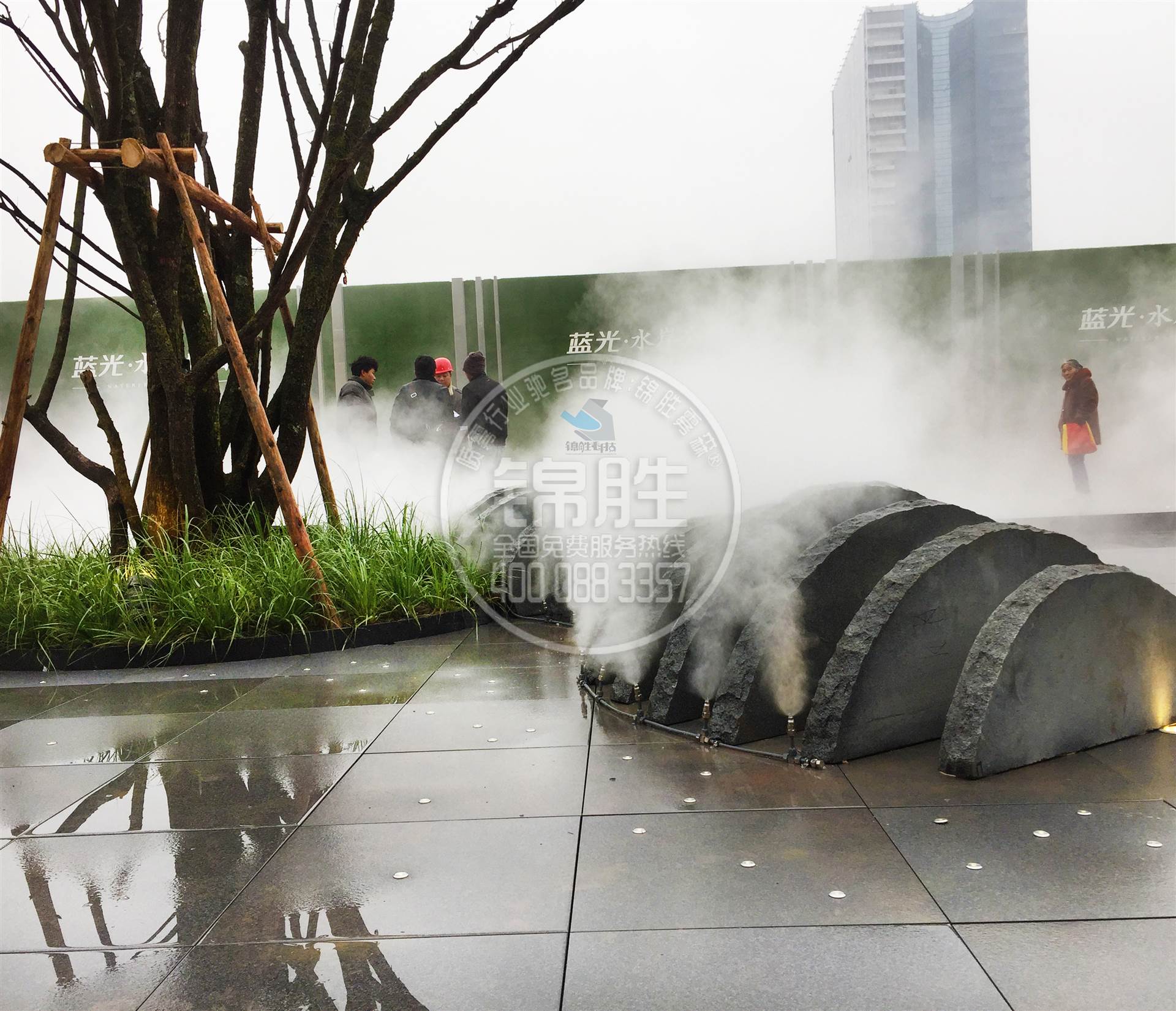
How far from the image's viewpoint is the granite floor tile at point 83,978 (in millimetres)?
1837

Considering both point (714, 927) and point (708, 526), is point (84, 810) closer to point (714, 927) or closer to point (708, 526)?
point (714, 927)

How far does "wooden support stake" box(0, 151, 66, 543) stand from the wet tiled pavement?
2301mm

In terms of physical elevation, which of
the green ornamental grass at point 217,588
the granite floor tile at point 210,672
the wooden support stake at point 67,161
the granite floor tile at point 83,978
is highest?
the wooden support stake at point 67,161

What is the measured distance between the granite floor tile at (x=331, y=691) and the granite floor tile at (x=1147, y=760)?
262cm

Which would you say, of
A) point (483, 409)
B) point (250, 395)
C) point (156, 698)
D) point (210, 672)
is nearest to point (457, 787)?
point (156, 698)

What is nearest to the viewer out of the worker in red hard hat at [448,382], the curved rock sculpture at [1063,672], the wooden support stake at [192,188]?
the curved rock sculpture at [1063,672]

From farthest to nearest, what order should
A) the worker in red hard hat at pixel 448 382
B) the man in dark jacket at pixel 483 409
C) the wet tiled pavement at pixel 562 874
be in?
the worker in red hard hat at pixel 448 382
the man in dark jacket at pixel 483 409
the wet tiled pavement at pixel 562 874

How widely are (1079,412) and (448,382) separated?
676cm

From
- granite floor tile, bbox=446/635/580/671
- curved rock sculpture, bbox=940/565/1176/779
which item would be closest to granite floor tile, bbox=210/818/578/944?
curved rock sculpture, bbox=940/565/1176/779

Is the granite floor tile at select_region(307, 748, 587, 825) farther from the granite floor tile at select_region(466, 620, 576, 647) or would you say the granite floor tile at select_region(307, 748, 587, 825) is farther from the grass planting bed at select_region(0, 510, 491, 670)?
the grass planting bed at select_region(0, 510, 491, 670)

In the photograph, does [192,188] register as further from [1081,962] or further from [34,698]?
[1081,962]

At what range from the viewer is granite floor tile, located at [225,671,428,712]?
13.4 ft

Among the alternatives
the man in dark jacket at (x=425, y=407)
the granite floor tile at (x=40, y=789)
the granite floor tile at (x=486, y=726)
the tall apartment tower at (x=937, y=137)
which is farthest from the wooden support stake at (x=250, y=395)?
the tall apartment tower at (x=937, y=137)

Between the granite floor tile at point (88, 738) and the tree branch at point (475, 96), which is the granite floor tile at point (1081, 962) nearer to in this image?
the granite floor tile at point (88, 738)
